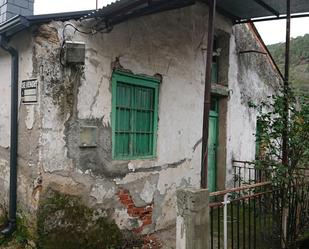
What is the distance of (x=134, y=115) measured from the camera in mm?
5152

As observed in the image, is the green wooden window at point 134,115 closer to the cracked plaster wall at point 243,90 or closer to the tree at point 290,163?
the tree at point 290,163

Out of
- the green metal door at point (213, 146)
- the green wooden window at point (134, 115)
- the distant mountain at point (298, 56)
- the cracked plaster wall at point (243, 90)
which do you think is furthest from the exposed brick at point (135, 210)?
the distant mountain at point (298, 56)

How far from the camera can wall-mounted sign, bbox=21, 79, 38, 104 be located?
4.14 m

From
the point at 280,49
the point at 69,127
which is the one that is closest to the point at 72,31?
the point at 69,127

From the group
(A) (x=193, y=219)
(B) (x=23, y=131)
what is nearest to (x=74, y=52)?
(B) (x=23, y=131)

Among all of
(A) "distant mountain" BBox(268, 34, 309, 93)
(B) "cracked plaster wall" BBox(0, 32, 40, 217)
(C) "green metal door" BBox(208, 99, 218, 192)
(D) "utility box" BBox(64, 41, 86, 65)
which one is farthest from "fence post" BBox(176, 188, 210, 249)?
(A) "distant mountain" BBox(268, 34, 309, 93)

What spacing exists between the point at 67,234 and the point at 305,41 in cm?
2181

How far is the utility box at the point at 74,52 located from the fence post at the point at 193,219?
2116mm

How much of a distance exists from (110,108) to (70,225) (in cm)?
168

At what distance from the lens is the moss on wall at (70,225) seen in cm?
410

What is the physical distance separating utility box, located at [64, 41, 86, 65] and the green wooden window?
0.71 metres

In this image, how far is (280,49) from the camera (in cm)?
2084

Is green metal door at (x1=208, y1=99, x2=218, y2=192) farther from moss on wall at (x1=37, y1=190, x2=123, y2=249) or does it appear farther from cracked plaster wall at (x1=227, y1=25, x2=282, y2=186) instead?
moss on wall at (x1=37, y1=190, x2=123, y2=249)

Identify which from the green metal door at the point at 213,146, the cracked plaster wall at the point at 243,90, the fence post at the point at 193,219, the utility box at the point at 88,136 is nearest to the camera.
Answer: the fence post at the point at 193,219
